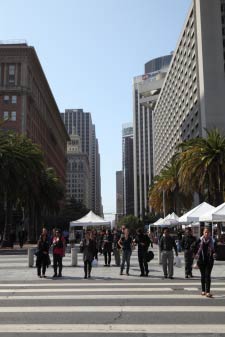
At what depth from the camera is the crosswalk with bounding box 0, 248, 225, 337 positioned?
7781 mm

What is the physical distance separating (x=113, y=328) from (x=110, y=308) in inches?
77.2

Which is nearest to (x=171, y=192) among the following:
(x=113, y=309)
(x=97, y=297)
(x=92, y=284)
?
(x=92, y=284)

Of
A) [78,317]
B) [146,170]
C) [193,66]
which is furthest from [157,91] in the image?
[78,317]

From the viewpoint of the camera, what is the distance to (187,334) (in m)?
7.40

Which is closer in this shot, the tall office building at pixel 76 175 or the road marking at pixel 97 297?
the road marking at pixel 97 297

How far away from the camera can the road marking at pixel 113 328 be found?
25.2 ft

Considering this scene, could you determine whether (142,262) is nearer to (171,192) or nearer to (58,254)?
(58,254)

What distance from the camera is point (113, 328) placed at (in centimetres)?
791

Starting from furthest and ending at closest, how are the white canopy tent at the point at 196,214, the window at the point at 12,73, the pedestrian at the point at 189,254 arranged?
the window at the point at 12,73
the white canopy tent at the point at 196,214
the pedestrian at the point at 189,254

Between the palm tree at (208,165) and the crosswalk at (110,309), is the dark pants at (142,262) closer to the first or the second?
the crosswalk at (110,309)

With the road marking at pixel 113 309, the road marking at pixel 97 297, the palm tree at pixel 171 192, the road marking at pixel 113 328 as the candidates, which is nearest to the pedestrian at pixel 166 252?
the road marking at pixel 97 297

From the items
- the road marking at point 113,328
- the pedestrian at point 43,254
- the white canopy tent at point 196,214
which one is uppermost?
the white canopy tent at point 196,214

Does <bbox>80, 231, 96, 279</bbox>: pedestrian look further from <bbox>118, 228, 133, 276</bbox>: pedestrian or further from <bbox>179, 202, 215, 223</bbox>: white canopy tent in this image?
<bbox>179, 202, 215, 223</bbox>: white canopy tent

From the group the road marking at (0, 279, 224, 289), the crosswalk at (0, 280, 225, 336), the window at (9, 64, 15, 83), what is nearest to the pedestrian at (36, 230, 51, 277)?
the road marking at (0, 279, 224, 289)
